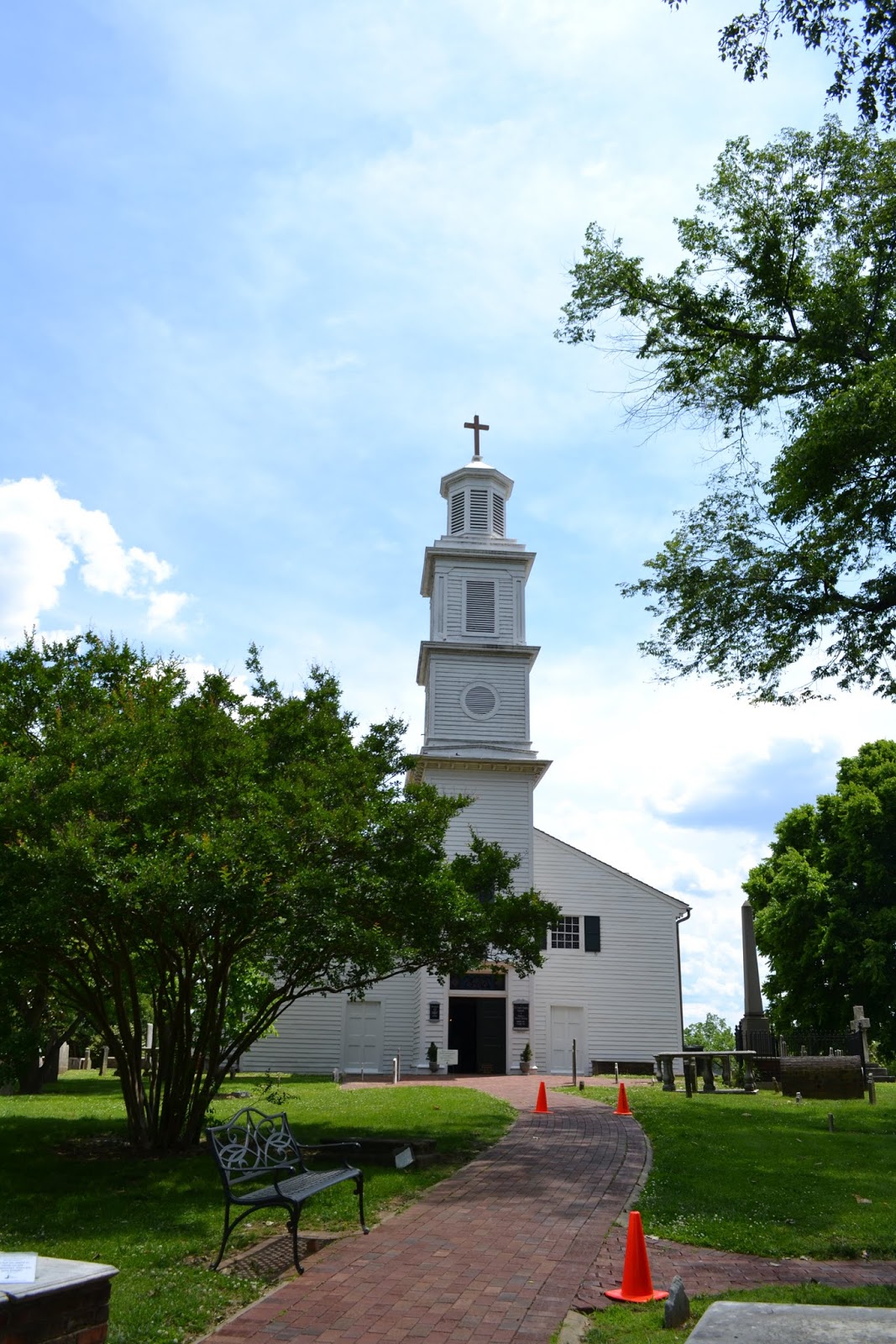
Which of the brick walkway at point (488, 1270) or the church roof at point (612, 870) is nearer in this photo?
the brick walkway at point (488, 1270)

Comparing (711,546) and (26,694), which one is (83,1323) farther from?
(711,546)

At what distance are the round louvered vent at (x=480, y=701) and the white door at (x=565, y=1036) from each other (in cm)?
957

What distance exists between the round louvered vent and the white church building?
0.04 m

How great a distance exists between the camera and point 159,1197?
10.3 m

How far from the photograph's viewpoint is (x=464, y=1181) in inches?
442

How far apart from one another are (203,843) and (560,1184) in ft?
17.0

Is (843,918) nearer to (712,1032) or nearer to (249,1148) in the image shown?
(249,1148)

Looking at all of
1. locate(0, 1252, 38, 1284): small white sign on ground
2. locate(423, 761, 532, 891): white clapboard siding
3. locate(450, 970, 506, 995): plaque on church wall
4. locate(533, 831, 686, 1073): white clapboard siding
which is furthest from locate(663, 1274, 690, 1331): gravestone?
locate(533, 831, 686, 1073): white clapboard siding

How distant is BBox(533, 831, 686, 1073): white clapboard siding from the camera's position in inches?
1329

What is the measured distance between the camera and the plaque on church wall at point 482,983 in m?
32.2

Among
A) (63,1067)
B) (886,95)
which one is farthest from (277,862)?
(63,1067)

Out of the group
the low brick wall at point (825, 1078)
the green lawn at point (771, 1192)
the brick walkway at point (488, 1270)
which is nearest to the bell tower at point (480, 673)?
the low brick wall at point (825, 1078)

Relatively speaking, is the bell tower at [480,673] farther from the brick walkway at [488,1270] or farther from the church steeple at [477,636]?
the brick walkway at [488,1270]

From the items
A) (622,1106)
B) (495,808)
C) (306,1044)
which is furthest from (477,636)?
(622,1106)
